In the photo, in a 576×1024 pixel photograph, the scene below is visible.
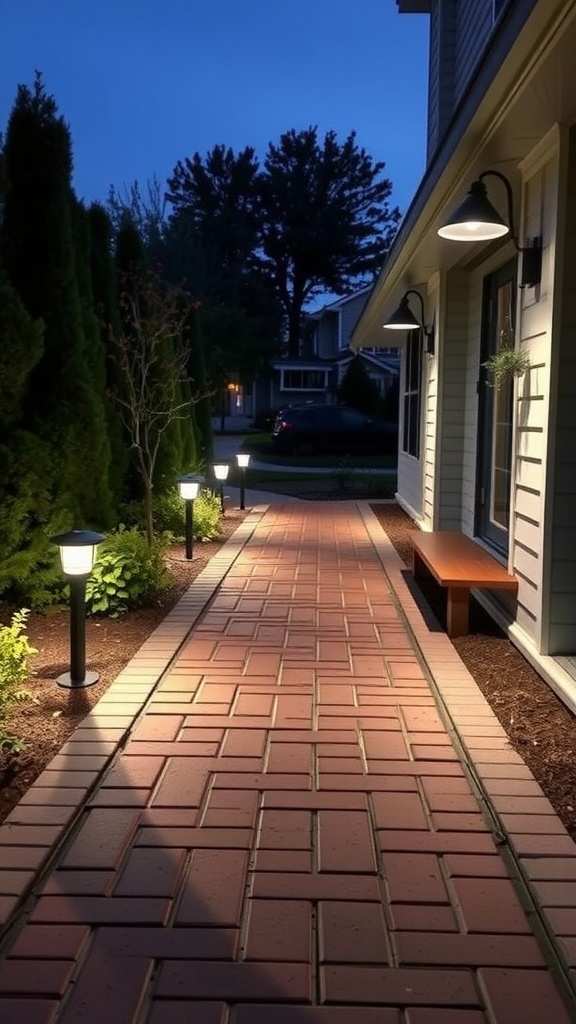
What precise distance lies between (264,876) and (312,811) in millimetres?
388

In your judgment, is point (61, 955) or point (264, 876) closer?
point (61, 955)

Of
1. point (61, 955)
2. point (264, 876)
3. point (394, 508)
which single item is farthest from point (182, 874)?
point (394, 508)

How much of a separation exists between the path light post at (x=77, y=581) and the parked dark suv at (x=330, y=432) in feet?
58.9

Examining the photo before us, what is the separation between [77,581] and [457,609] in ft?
6.93

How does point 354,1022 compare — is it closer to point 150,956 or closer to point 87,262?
point 150,956

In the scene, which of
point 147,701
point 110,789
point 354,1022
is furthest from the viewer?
point 147,701

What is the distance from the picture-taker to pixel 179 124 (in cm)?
15488

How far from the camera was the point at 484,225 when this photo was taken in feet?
12.9

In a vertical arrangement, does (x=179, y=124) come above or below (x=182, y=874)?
above

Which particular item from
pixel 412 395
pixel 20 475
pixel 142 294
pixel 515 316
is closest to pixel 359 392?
pixel 412 395

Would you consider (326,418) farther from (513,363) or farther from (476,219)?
(476,219)

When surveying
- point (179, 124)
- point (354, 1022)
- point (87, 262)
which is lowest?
point (354, 1022)

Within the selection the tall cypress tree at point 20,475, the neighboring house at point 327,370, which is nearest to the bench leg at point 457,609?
the tall cypress tree at point 20,475

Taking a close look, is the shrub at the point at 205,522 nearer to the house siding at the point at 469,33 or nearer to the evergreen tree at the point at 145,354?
the evergreen tree at the point at 145,354
